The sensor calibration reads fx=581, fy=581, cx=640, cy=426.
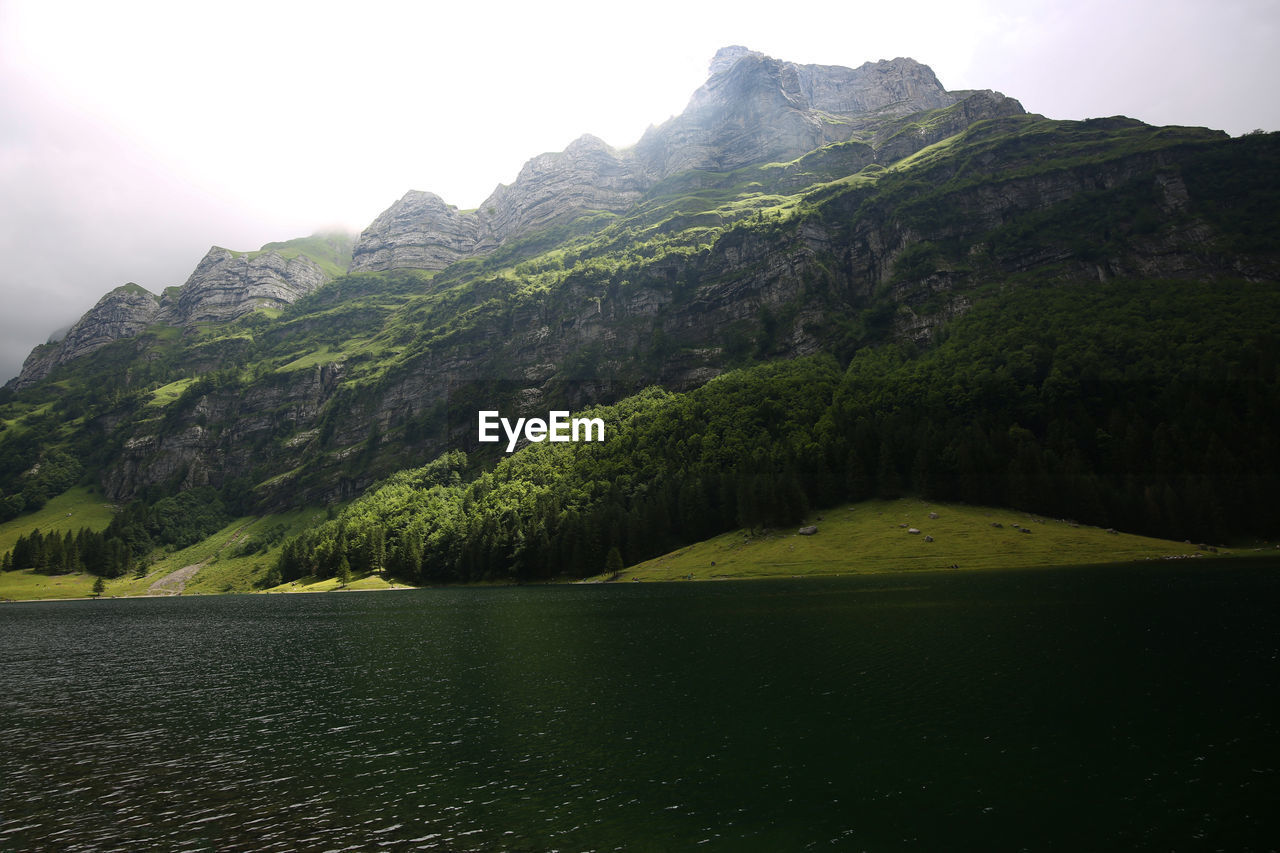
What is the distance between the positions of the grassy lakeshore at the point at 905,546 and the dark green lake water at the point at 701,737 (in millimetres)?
43115

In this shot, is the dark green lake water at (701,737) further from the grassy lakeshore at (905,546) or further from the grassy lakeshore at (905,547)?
the grassy lakeshore at (905,547)

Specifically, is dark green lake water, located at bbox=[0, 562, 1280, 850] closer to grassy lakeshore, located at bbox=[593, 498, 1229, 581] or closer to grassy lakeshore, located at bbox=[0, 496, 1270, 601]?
grassy lakeshore, located at bbox=[593, 498, 1229, 581]

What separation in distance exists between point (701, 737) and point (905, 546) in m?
102

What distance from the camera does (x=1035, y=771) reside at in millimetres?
24547

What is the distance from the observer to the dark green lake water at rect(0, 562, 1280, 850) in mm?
21594

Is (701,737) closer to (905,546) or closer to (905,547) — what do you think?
(905,547)

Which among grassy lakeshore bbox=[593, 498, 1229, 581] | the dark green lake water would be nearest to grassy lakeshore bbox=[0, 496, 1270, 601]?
grassy lakeshore bbox=[593, 498, 1229, 581]

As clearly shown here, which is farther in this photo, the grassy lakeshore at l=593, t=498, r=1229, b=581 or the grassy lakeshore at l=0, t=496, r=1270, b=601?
the grassy lakeshore at l=593, t=498, r=1229, b=581

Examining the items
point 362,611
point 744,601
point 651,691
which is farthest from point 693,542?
point 651,691

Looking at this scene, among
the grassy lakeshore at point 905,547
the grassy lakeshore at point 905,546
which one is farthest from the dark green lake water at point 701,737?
the grassy lakeshore at point 905,547

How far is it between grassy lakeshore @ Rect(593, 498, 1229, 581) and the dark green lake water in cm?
4311

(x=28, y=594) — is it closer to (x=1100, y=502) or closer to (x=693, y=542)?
(x=693, y=542)

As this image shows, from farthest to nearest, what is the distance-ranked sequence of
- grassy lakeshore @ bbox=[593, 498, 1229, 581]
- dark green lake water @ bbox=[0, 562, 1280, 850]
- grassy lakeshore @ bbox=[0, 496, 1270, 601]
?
1. grassy lakeshore @ bbox=[593, 498, 1229, 581]
2. grassy lakeshore @ bbox=[0, 496, 1270, 601]
3. dark green lake water @ bbox=[0, 562, 1280, 850]

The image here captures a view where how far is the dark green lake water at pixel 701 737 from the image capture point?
2159 cm
